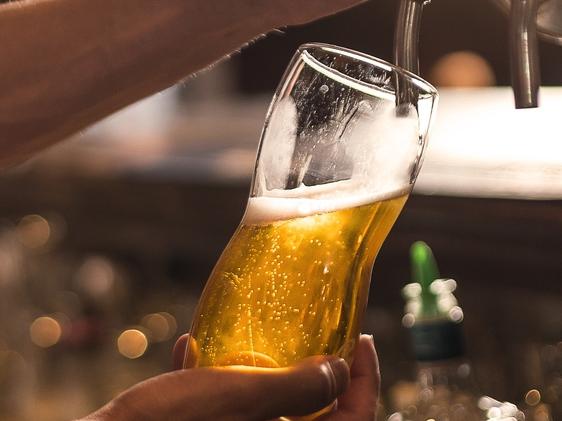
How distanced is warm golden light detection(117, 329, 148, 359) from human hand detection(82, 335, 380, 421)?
1.69 meters

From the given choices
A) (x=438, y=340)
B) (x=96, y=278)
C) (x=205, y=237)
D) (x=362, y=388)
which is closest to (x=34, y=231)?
(x=96, y=278)

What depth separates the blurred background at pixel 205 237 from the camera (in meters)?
1.38

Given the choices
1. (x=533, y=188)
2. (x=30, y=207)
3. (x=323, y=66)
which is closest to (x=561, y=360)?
(x=533, y=188)

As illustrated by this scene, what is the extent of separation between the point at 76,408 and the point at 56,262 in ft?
2.00

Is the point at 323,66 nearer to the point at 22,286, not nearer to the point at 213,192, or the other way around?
the point at 213,192

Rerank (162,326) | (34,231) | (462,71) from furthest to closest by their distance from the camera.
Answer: (462,71) → (34,231) → (162,326)

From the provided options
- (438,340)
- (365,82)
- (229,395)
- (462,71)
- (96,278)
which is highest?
(365,82)

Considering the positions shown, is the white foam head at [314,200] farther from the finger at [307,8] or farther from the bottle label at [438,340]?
the bottle label at [438,340]

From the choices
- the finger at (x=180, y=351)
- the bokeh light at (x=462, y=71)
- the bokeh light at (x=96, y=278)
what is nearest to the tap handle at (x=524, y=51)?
the finger at (x=180, y=351)

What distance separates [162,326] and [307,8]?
67.1 inches

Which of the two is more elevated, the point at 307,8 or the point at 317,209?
the point at 307,8

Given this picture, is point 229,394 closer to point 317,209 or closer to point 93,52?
point 317,209

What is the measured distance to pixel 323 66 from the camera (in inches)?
31.6

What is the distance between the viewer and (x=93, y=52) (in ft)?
3.02
